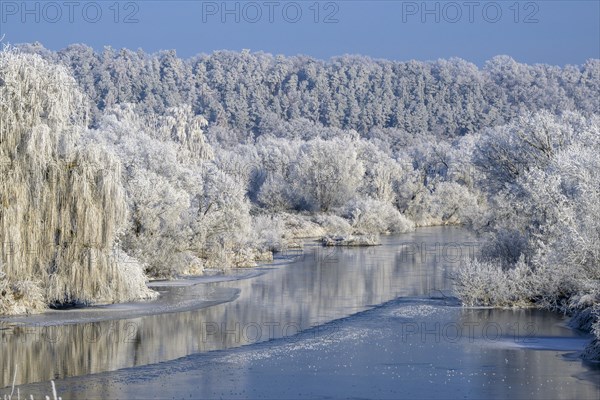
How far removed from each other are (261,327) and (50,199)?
666cm

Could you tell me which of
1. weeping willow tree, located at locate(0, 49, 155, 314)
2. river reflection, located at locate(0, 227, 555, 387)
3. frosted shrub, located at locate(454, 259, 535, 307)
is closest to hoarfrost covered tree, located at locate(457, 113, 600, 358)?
frosted shrub, located at locate(454, 259, 535, 307)

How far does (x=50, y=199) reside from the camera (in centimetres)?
2553

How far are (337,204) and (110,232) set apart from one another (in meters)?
41.5

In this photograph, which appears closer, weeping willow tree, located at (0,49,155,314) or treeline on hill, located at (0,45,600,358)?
weeping willow tree, located at (0,49,155,314)

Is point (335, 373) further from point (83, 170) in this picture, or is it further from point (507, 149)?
point (507, 149)

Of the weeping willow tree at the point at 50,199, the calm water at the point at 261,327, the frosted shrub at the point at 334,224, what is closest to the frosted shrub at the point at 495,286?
the calm water at the point at 261,327

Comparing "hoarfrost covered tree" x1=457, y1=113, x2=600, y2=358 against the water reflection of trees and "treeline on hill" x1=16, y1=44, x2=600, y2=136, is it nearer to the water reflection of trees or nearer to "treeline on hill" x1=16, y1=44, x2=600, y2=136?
the water reflection of trees

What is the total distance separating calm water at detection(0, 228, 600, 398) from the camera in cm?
1955

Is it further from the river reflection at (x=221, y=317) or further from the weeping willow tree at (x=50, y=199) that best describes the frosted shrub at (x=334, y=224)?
the weeping willow tree at (x=50, y=199)

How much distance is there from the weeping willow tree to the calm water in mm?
932

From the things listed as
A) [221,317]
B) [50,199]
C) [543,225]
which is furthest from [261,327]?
[543,225]

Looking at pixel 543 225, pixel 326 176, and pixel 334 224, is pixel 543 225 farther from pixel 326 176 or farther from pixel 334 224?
pixel 326 176

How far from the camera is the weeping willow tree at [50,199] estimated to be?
24.8 metres

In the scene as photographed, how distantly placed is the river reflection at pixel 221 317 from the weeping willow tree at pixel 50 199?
1027 millimetres
